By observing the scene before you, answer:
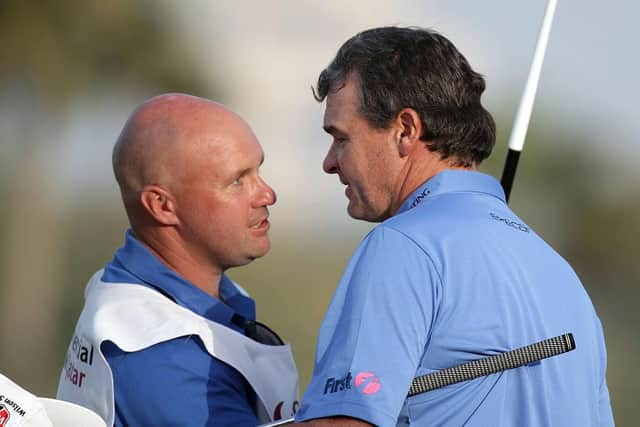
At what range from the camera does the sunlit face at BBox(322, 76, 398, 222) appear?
3.27 metres

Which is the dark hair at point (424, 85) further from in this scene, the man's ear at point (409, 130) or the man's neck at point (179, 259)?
A: the man's neck at point (179, 259)

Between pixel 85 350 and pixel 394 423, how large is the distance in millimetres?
1246

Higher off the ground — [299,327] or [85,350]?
[85,350]

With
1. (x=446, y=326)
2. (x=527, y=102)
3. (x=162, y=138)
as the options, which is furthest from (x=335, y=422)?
(x=527, y=102)

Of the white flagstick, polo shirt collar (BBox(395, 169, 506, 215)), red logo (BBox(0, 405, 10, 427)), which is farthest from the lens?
the white flagstick

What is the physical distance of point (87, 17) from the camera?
16406 mm

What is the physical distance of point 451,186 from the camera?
312 cm

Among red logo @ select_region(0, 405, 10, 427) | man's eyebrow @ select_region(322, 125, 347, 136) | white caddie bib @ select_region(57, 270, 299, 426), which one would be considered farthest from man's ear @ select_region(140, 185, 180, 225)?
red logo @ select_region(0, 405, 10, 427)

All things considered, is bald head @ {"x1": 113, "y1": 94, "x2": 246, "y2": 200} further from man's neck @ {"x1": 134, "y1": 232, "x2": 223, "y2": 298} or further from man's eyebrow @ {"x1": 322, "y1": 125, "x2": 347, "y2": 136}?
man's eyebrow @ {"x1": 322, "y1": 125, "x2": 347, "y2": 136}

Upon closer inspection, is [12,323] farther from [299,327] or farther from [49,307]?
[299,327]

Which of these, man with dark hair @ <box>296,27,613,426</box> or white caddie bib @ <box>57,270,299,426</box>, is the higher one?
man with dark hair @ <box>296,27,613,426</box>

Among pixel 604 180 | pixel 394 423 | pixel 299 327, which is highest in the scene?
pixel 394 423

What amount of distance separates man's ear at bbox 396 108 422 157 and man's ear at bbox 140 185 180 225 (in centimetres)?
94

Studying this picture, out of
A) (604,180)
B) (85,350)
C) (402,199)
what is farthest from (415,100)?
(604,180)
